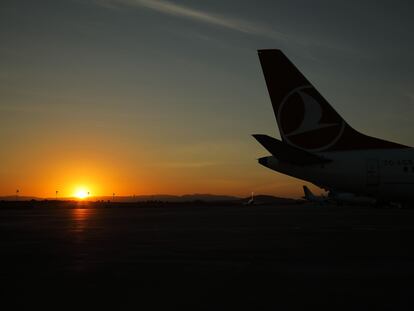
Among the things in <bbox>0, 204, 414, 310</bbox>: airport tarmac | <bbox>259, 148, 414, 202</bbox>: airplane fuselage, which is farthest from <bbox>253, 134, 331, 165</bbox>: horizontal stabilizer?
<bbox>0, 204, 414, 310</bbox>: airport tarmac

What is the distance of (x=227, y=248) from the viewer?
1095cm

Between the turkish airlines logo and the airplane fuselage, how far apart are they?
1.12 metres

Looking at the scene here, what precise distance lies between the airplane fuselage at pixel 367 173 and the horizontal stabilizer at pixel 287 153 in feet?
1.41

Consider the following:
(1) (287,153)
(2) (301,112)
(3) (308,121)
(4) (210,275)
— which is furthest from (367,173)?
(4) (210,275)

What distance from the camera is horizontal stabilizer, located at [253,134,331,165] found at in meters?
20.3

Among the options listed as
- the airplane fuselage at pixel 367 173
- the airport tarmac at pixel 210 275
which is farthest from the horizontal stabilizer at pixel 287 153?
the airport tarmac at pixel 210 275

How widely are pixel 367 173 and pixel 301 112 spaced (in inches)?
172

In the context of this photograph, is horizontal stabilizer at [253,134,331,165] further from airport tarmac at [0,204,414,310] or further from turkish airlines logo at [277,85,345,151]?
airport tarmac at [0,204,414,310]

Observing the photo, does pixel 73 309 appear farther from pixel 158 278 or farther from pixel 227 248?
pixel 227 248

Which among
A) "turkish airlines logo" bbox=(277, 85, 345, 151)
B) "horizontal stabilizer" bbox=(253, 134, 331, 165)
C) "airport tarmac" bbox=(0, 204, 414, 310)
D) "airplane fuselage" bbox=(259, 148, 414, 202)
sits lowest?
"airport tarmac" bbox=(0, 204, 414, 310)

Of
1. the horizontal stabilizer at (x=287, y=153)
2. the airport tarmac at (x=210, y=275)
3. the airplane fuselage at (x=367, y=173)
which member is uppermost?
the horizontal stabilizer at (x=287, y=153)

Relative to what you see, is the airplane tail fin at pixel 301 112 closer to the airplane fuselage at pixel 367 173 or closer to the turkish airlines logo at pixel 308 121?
the turkish airlines logo at pixel 308 121

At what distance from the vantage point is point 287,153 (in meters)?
21.6

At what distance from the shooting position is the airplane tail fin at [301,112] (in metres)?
23.5
